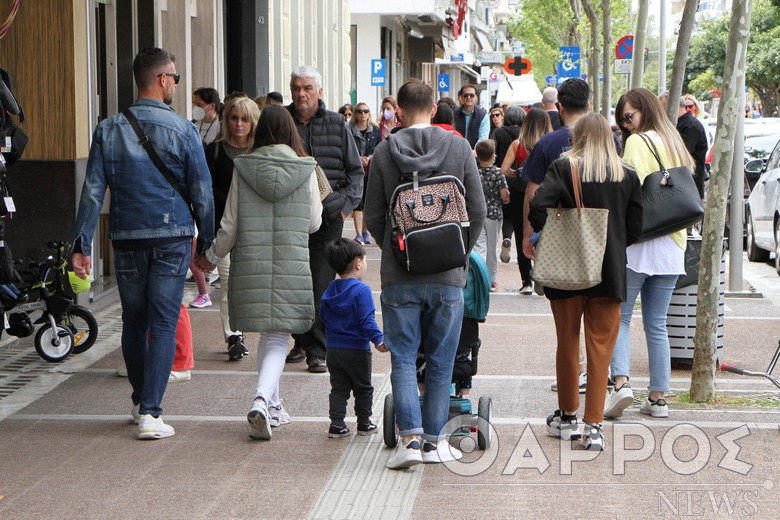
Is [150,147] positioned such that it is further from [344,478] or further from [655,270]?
[655,270]

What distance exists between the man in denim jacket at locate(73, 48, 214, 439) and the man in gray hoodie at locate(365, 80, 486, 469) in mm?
1281

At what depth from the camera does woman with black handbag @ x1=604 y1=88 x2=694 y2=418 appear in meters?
7.38

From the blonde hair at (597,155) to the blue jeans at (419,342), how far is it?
3.17ft

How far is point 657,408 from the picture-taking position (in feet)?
24.7

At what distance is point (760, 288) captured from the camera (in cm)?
1446

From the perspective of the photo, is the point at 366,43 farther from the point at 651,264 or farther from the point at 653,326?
the point at 651,264

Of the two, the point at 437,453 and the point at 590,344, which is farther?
the point at 590,344

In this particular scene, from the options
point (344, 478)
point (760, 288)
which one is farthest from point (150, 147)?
point (760, 288)

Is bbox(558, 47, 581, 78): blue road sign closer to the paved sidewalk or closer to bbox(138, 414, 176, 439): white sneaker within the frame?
the paved sidewalk

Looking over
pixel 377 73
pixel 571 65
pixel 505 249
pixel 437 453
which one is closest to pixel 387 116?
pixel 505 249

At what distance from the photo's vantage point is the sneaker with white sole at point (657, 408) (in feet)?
24.7

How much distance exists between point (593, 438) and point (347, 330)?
1.44 meters

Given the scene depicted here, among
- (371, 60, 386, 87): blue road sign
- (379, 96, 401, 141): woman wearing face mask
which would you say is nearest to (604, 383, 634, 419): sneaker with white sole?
(379, 96, 401, 141): woman wearing face mask

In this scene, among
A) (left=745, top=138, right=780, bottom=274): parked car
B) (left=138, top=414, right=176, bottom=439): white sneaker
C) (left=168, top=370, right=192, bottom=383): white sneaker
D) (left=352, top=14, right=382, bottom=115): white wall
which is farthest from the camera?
(left=352, top=14, right=382, bottom=115): white wall
